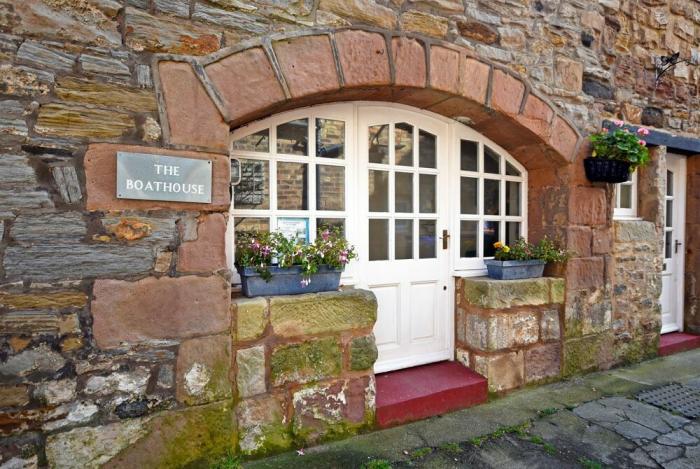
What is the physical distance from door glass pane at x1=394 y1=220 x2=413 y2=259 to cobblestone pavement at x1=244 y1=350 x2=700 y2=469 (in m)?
1.19

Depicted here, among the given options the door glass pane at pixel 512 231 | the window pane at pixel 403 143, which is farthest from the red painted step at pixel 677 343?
the window pane at pixel 403 143

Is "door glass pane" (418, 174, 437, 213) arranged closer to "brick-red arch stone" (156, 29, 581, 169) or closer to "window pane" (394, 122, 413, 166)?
"window pane" (394, 122, 413, 166)

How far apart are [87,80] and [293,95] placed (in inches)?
39.3

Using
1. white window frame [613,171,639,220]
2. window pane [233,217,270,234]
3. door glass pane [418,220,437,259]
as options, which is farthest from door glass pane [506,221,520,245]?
window pane [233,217,270,234]

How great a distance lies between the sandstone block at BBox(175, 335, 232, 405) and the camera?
208 centimetres

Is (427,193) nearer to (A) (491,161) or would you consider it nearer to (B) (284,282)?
(A) (491,161)

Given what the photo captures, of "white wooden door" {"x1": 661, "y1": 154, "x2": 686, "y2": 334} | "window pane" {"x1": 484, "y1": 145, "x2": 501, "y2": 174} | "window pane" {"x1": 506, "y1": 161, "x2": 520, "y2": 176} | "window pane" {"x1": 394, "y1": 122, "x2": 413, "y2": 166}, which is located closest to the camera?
"window pane" {"x1": 394, "y1": 122, "x2": 413, "y2": 166}

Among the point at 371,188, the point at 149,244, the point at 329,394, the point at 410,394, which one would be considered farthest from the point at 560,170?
the point at 149,244

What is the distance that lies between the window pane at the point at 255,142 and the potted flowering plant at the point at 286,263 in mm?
543

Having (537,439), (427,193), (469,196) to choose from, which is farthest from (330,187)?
(537,439)

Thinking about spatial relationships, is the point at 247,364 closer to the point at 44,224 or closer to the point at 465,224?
the point at 44,224

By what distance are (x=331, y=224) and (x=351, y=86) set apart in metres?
0.93

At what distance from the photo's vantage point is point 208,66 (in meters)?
2.12

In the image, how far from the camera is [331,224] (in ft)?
9.33
